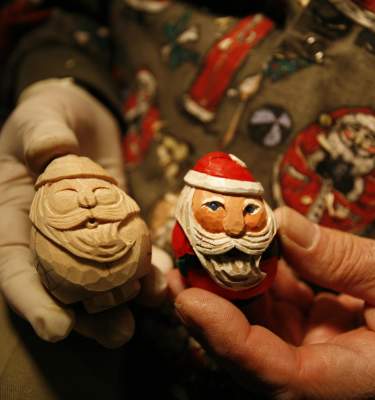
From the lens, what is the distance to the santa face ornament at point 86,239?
0.45 metres

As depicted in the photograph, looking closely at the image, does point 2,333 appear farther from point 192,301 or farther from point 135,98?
point 135,98

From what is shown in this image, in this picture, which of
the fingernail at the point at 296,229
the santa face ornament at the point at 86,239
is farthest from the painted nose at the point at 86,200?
the fingernail at the point at 296,229

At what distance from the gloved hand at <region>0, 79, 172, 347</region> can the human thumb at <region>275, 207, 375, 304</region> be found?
18 centimetres

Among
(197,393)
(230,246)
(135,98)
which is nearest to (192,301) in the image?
(230,246)

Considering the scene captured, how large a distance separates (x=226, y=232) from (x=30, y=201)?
0.28m

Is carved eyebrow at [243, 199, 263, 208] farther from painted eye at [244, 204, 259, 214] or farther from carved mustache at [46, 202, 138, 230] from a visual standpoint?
carved mustache at [46, 202, 138, 230]

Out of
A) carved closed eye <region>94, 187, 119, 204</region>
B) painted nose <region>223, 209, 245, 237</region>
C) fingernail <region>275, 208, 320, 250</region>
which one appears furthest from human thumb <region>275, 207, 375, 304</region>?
carved closed eye <region>94, 187, 119, 204</region>

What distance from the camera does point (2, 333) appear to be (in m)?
0.56

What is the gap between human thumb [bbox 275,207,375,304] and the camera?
59 centimetres

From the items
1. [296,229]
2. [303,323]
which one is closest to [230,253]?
[296,229]

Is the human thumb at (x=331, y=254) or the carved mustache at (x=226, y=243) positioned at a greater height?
the carved mustache at (x=226, y=243)

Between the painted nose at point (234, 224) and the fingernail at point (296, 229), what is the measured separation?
3.9 inches

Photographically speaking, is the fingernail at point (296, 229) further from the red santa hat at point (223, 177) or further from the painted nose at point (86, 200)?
the painted nose at point (86, 200)

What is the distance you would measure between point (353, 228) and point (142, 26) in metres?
0.55
